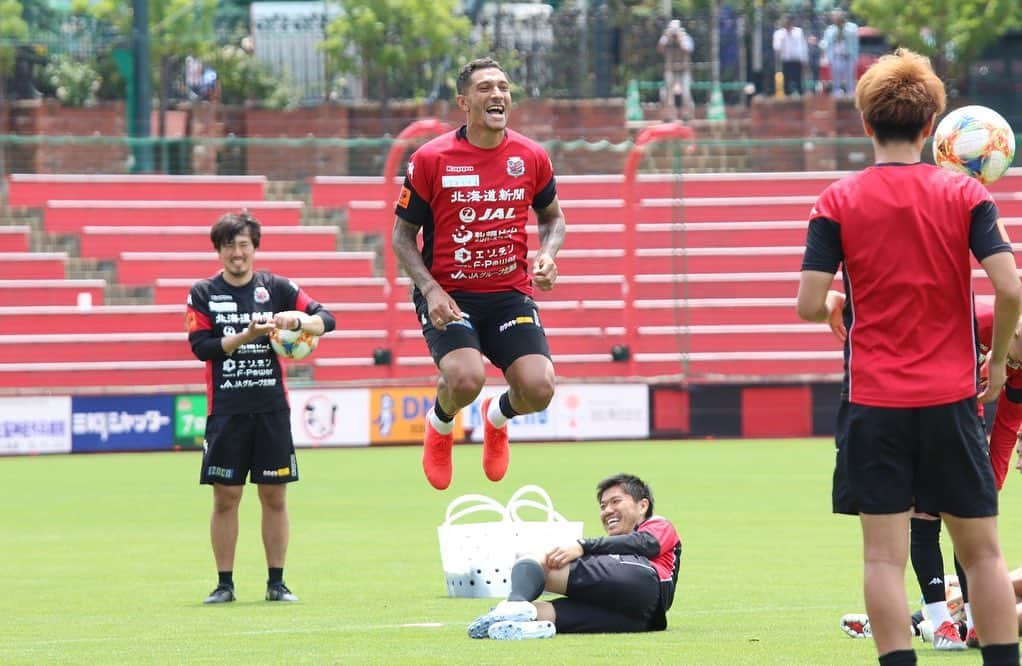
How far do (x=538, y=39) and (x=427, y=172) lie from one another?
2066cm

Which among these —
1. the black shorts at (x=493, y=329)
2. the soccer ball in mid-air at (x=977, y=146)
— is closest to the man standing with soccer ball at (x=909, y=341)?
the soccer ball in mid-air at (x=977, y=146)

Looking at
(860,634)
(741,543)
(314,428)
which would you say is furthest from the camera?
(314,428)

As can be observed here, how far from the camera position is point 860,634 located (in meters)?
8.42

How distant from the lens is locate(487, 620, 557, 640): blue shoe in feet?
28.3

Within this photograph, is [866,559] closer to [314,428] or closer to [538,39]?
[314,428]

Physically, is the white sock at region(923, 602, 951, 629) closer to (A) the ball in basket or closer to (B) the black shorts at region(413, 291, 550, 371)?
(B) the black shorts at region(413, 291, 550, 371)

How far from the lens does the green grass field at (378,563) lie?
27.6 feet

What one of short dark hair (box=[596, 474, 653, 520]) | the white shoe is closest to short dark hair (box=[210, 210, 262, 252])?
short dark hair (box=[596, 474, 653, 520])

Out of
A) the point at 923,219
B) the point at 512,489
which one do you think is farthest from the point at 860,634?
the point at 512,489

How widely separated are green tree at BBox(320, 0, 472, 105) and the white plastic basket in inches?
762

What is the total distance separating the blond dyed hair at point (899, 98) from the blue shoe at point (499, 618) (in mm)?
3295

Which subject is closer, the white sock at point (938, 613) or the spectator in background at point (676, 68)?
the white sock at point (938, 613)

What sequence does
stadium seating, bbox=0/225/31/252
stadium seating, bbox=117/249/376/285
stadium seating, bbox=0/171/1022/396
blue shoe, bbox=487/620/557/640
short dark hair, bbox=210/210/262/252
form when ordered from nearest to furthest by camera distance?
blue shoe, bbox=487/620/557/640
short dark hair, bbox=210/210/262/252
stadium seating, bbox=0/171/1022/396
stadium seating, bbox=0/225/31/252
stadium seating, bbox=117/249/376/285

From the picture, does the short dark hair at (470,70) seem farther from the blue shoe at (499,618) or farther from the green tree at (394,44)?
the green tree at (394,44)
